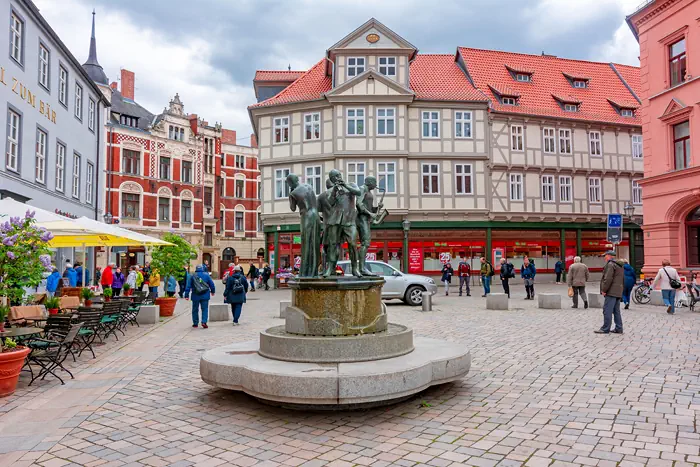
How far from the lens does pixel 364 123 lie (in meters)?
28.9

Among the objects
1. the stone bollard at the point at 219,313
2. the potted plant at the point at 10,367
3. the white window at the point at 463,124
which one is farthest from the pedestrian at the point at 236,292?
the white window at the point at 463,124

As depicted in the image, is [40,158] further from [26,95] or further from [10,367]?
[10,367]

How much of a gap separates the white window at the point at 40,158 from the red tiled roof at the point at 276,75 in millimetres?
17624

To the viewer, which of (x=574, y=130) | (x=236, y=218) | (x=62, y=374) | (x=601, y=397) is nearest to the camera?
(x=601, y=397)

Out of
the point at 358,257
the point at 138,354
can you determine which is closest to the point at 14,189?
the point at 138,354

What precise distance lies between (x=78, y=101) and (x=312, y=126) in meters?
11.9

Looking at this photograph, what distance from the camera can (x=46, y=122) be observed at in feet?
66.2

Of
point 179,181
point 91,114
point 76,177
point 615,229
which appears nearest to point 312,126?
point 91,114

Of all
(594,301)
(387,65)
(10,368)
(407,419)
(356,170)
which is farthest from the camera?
(387,65)

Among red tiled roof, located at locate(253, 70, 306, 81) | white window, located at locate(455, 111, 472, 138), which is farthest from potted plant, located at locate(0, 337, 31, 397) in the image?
red tiled roof, located at locate(253, 70, 306, 81)

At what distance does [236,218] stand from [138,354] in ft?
156

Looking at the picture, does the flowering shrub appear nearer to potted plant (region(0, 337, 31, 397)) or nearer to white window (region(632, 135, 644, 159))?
potted plant (region(0, 337, 31, 397))

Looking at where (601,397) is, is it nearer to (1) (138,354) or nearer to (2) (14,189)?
(1) (138,354)

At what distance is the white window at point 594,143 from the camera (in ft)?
107
